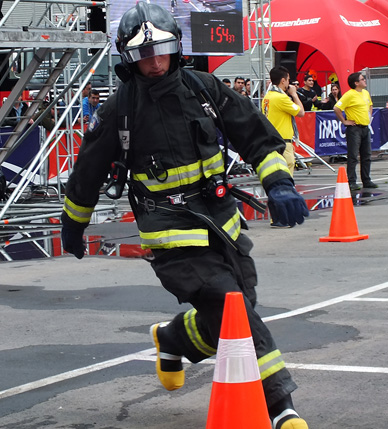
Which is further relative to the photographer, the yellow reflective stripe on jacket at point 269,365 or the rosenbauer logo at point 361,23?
the rosenbauer logo at point 361,23

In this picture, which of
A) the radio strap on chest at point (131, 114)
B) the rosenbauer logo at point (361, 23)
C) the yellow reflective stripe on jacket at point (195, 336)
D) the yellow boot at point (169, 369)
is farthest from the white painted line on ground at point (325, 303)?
the rosenbauer logo at point (361, 23)

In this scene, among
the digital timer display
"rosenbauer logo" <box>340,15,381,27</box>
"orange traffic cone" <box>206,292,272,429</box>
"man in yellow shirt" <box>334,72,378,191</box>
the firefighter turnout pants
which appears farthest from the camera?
"rosenbauer logo" <box>340,15,381,27</box>

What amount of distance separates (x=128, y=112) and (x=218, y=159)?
463mm

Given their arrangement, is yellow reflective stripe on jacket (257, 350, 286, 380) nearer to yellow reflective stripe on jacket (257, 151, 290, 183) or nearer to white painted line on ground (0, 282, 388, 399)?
yellow reflective stripe on jacket (257, 151, 290, 183)

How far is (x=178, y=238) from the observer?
416cm

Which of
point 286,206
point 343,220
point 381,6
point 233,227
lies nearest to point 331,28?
point 381,6

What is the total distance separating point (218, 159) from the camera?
168 inches

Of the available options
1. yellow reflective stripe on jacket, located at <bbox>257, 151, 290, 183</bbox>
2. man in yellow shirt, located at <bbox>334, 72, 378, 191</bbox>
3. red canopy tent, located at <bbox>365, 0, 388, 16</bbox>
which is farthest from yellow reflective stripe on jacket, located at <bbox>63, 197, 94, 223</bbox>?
red canopy tent, located at <bbox>365, 0, 388, 16</bbox>

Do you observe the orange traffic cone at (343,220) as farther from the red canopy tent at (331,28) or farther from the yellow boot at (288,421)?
the red canopy tent at (331,28)

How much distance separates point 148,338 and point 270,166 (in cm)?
226

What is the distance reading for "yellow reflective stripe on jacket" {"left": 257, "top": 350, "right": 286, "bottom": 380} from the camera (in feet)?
12.9

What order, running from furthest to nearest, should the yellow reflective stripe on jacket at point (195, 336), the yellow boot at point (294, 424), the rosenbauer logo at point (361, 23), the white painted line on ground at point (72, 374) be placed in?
the rosenbauer logo at point (361, 23) < the white painted line on ground at point (72, 374) < the yellow reflective stripe on jacket at point (195, 336) < the yellow boot at point (294, 424)

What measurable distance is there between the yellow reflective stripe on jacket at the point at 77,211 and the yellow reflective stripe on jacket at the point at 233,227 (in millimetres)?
747

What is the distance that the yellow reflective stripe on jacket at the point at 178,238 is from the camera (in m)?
4.14
